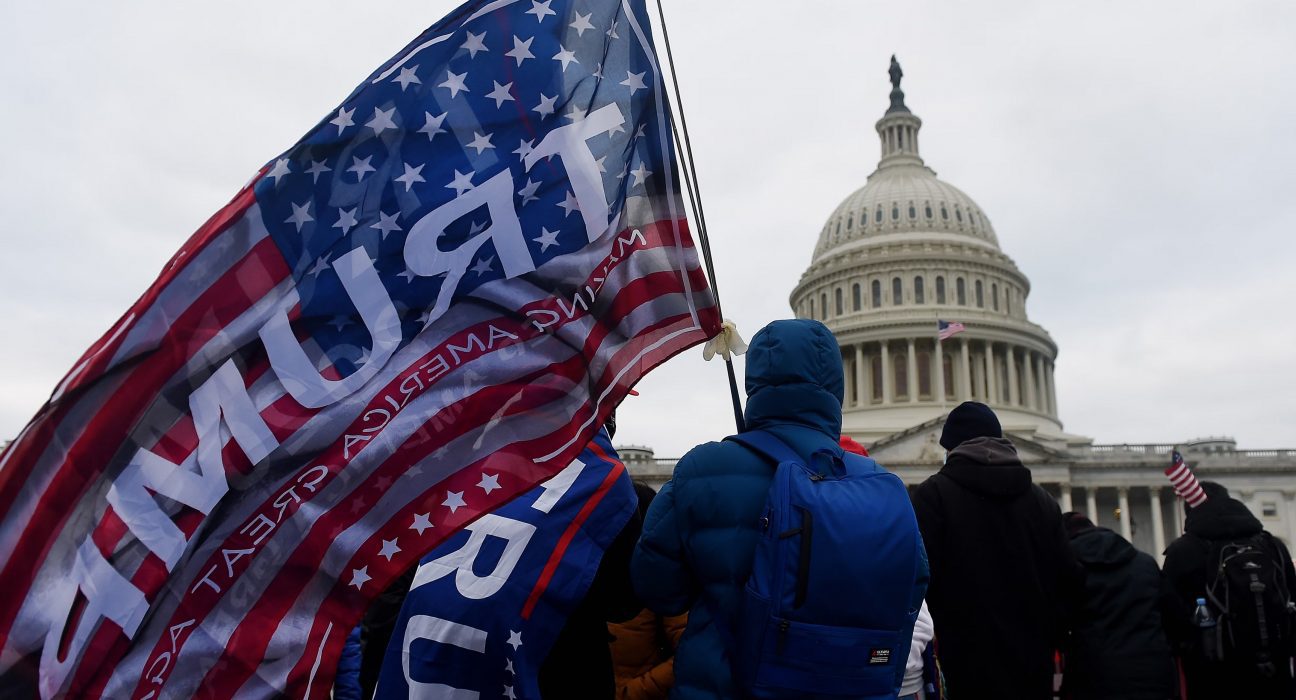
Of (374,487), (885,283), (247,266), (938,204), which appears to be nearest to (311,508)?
(374,487)

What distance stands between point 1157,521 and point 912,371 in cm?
1726

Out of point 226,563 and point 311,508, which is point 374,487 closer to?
point 311,508

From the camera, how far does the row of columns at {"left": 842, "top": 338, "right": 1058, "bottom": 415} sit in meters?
67.4

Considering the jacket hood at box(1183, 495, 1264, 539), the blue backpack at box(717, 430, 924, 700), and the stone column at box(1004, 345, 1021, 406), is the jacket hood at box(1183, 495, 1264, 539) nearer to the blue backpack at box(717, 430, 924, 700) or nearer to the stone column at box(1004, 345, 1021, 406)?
the blue backpack at box(717, 430, 924, 700)

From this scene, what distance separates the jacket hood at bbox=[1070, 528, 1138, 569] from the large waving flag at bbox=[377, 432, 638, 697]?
3.95m

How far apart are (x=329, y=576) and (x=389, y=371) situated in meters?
0.71

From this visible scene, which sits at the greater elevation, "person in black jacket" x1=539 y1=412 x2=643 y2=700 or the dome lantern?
the dome lantern

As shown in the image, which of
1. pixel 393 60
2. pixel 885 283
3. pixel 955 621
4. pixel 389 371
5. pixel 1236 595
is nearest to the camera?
pixel 389 371

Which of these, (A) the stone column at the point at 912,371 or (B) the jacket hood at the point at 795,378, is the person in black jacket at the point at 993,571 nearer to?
(B) the jacket hood at the point at 795,378

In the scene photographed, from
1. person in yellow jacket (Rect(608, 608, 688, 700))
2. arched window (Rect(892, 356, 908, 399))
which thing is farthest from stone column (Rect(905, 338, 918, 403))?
person in yellow jacket (Rect(608, 608, 688, 700))

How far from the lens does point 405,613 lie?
4344 millimetres

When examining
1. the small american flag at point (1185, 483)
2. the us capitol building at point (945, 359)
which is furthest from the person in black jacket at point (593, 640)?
the us capitol building at point (945, 359)

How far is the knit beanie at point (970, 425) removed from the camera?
5.69m

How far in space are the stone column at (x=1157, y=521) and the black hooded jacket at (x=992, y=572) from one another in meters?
55.1
